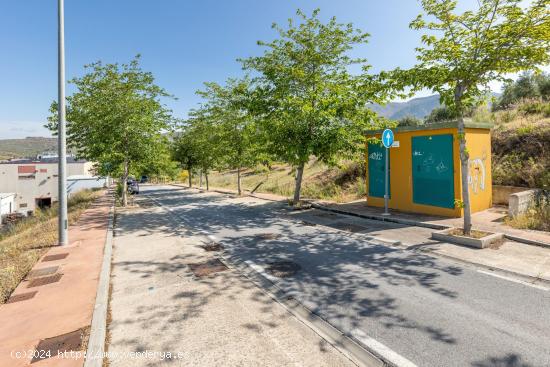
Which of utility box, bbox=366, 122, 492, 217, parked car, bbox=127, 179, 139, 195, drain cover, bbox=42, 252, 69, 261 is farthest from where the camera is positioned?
parked car, bbox=127, 179, 139, 195

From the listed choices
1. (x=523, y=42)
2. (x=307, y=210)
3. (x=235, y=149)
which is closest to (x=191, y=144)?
(x=235, y=149)

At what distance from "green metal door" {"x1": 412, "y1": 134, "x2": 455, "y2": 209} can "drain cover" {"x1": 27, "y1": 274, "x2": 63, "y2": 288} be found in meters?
11.6

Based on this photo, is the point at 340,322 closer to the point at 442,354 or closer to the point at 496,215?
the point at 442,354

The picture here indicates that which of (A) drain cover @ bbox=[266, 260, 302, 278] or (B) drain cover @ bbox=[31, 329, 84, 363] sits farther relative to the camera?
(A) drain cover @ bbox=[266, 260, 302, 278]

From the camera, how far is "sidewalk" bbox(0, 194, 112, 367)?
3.63 meters

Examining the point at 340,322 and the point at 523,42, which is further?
the point at 523,42

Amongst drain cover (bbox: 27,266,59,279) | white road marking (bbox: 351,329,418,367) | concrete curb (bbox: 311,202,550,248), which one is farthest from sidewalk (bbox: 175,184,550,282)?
drain cover (bbox: 27,266,59,279)

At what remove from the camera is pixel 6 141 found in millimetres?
156625

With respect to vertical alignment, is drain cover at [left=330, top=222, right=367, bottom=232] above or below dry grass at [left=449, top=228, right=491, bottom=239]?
below

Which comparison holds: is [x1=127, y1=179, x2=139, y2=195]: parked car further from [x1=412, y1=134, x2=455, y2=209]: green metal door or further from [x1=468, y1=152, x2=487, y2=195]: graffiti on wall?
[x1=468, y1=152, x2=487, y2=195]: graffiti on wall

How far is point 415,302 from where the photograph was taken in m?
4.47

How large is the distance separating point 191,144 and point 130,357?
27.9m

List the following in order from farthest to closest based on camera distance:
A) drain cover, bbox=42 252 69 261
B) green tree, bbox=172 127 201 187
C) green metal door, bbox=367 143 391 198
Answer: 1. green tree, bbox=172 127 201 187
2. green metal door, bbox=367 143 391 198
3. drain cover, bbox=42 252 69 261

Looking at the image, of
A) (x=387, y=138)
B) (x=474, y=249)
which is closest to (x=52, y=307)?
(x=474, y=249)
